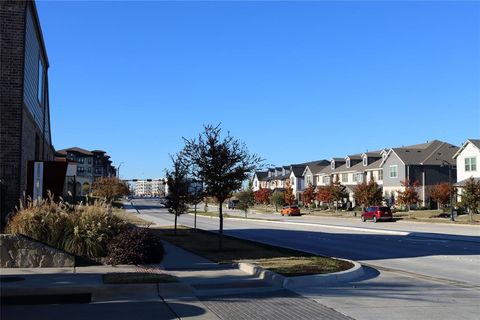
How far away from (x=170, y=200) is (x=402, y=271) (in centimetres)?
1664

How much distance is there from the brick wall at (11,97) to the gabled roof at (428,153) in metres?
58.4

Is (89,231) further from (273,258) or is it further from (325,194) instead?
(325,194)

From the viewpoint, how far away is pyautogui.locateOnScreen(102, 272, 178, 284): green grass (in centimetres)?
1071

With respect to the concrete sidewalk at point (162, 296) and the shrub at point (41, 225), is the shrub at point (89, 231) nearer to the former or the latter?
the shrub at point (41, 225)

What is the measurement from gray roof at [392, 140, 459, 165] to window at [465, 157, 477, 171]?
886cm

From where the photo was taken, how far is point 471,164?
59656mm

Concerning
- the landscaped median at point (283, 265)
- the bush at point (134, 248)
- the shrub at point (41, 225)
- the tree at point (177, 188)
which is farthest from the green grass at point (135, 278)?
the tree at point (177, 188)

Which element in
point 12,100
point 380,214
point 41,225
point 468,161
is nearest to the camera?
point 41,225

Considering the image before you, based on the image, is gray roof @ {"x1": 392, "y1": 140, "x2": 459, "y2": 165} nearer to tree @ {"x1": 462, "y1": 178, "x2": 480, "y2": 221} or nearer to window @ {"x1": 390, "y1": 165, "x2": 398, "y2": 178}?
window @ {"x1": 390, "y1": 165, "x2": 398, "y2": 178}

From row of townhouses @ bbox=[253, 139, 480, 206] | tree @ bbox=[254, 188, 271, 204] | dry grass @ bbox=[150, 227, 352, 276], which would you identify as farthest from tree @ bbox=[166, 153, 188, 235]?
tree @ bbox=[254, 188, 271, 204]

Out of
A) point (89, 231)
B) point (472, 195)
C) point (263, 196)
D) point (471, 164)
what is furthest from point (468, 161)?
point (89, 231)

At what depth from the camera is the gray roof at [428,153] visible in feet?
229

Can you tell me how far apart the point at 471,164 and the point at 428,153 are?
1335 centimetres

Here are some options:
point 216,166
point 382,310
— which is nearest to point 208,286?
point 382,310
